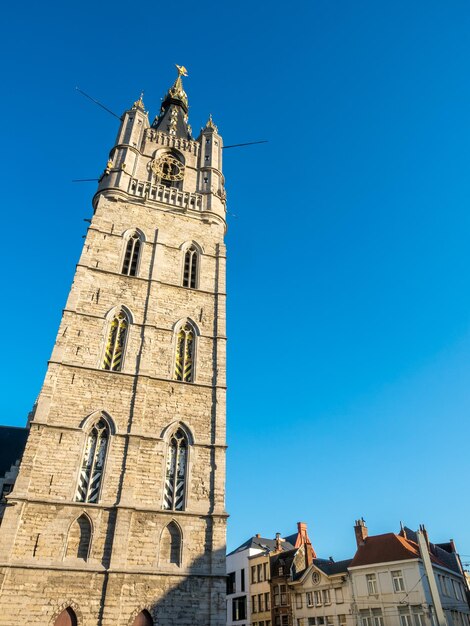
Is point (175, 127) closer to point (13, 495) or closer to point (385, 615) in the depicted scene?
point (13, 495)

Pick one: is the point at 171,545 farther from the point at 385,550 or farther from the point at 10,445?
the point at 385,550

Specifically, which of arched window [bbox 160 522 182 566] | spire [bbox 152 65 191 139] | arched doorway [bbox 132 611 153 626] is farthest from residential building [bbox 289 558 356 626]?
spire [bbox 152 65 191 139]

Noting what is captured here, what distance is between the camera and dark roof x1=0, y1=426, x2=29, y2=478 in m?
19.1

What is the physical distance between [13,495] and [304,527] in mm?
28388

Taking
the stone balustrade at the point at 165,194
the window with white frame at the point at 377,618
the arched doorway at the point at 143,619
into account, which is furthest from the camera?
the window with white frame at the point at 377,618

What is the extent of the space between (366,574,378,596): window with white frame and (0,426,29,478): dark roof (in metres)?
20.0

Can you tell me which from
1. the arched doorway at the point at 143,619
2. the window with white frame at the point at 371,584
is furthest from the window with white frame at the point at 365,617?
the arched doorway at the point at 143,619

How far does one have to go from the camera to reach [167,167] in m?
26.1

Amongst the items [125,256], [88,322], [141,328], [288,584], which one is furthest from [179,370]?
[288,584]

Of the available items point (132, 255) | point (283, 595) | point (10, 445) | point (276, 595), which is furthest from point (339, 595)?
point (132, 255)

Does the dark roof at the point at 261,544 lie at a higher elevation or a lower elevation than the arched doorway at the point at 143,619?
higher

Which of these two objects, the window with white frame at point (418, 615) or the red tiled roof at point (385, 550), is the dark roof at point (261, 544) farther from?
the window with white frame at point (418, 615)

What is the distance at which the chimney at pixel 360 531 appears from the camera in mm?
28719

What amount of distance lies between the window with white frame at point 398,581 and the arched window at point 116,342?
19.2 meters
